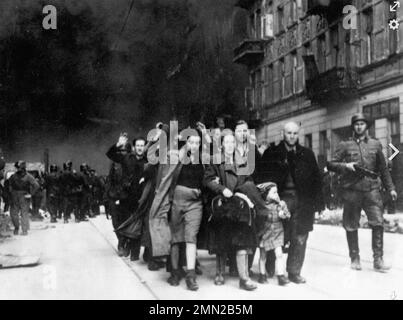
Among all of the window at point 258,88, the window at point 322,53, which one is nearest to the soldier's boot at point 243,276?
the window at point 322,53

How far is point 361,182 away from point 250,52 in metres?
21.9

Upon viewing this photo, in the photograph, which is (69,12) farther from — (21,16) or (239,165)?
(239,165)

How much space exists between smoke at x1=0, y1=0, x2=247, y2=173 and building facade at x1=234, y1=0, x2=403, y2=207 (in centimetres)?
204

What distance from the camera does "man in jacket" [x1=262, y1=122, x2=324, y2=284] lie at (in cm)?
701

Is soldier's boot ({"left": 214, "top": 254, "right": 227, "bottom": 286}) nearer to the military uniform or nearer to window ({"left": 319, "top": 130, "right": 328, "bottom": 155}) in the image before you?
the military uniform

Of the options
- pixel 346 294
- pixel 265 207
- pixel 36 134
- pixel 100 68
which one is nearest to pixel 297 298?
pixel 346 294

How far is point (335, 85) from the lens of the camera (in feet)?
70.1

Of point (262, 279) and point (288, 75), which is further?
point (288, 75)

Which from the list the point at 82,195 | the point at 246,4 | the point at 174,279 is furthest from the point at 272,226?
the point at 246,4

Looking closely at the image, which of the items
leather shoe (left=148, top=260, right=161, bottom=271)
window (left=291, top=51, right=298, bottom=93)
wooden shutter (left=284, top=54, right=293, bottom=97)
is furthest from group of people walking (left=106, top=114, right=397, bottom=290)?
wooden shutter (left=284, top=54, right=293, bottom=97)

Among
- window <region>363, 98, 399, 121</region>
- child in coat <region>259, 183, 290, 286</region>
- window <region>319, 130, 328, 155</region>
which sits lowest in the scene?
child in coat <region>259, 183, 290, 286</region>

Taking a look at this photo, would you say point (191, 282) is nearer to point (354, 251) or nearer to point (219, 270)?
point (219, 270)

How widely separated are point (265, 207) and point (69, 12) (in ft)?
22.1

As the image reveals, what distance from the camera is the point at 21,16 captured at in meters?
10.5
